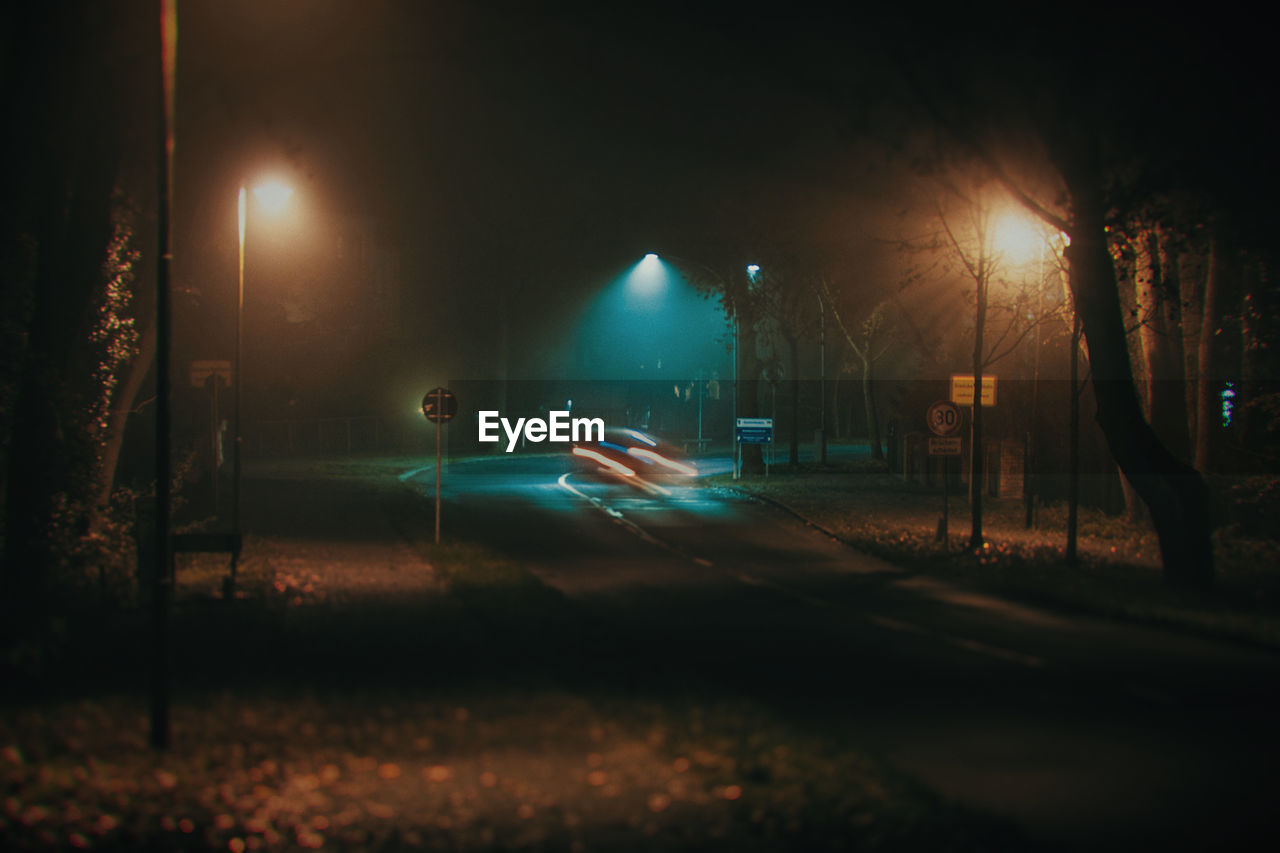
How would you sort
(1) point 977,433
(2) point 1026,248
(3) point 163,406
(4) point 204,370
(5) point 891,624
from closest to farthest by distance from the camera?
(3) point 163,406, (5) point 891,624, (1) point 977,433, (4) point 204,370, (2) point 1026,248

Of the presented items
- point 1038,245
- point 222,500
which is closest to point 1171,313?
point 1038,245

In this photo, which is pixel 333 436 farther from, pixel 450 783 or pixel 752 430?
pixel 450 783

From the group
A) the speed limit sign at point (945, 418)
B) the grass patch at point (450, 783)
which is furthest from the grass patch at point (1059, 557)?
the grass patch at point (450, 783)

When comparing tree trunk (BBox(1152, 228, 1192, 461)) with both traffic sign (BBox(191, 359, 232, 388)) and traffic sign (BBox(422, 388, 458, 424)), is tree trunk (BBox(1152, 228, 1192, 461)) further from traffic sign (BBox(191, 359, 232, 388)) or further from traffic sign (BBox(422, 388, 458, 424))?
traffic sign (BBox(191, 359, 232, 388))

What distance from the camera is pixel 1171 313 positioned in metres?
19.9

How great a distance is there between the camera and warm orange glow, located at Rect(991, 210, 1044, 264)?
59.6 ft

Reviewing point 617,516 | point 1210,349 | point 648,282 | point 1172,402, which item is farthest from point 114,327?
point 648,282

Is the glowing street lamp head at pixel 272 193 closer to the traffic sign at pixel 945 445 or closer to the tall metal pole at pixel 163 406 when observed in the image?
the traffic sign at pixel 945 445

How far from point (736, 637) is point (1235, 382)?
16.3 m

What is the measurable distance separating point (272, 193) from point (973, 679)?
16.3 m

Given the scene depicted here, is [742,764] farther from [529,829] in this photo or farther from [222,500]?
[222,500]

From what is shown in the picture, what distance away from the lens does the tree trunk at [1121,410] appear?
14750 mm

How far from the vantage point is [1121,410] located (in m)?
15.7

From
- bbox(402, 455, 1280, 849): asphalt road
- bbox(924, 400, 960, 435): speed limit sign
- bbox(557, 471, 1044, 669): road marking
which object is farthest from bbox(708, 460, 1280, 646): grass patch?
bbox(557, 471, 1044, 669): road marking
